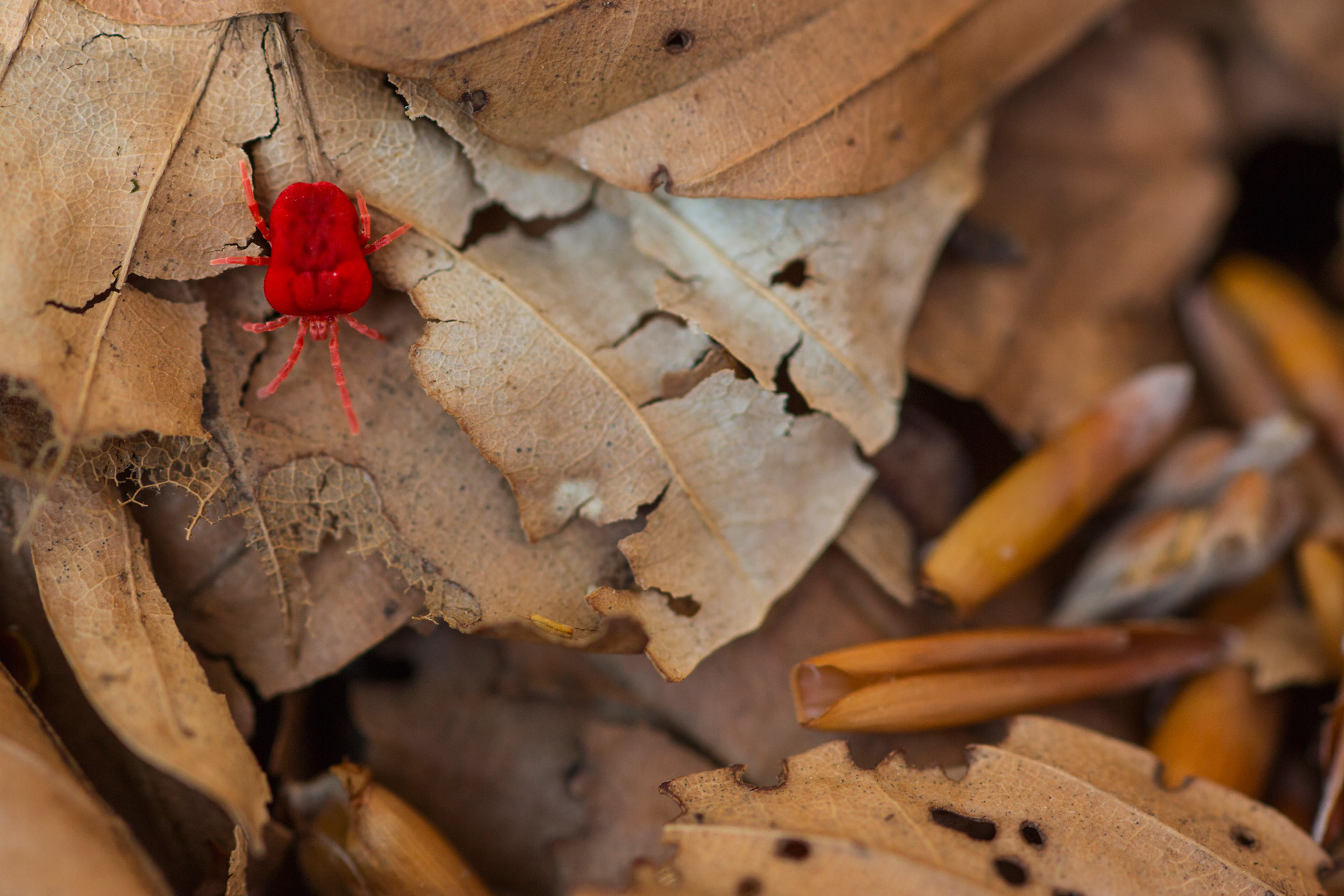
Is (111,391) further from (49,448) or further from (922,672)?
(922,672)

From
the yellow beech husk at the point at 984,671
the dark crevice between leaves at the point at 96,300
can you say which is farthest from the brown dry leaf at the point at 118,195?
the yellow beech husk at the point at 984,671

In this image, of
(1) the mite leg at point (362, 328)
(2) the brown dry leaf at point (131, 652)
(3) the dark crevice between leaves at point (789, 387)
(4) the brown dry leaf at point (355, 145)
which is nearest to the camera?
(2) the brown dry leaf at point (131, 652)

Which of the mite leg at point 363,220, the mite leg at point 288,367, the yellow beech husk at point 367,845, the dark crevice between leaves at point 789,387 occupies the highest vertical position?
the mite leg at point 363,220

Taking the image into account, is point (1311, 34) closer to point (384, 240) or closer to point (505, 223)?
point (505, 223)

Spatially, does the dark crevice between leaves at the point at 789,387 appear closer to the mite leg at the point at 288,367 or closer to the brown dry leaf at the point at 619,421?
the brown dry leaf at the point at 619,421

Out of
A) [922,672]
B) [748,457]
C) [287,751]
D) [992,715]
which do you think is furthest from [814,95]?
[287,751]

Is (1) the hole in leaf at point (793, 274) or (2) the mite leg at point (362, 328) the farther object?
(1) the hole in leaf at point (793, 274)

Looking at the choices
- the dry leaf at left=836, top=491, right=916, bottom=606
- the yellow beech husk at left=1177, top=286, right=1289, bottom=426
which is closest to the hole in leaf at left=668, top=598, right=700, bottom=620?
the dry leaf at left=836, top=491, right=916, bottom=606
